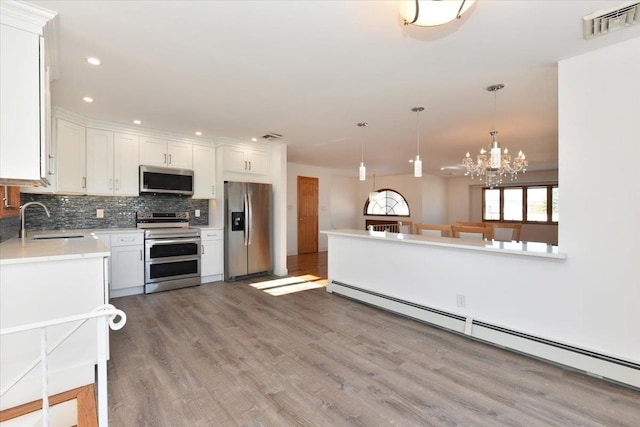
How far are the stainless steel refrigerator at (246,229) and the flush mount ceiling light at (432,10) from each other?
402 centimetres

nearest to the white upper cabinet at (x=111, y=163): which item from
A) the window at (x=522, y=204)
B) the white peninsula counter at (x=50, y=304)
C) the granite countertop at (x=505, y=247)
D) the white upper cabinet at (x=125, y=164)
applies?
the white upper cabinet at (x=125, y=164)

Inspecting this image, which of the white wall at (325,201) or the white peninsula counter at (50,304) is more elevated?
the white wall at (325,201)

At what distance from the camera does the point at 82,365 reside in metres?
2.13

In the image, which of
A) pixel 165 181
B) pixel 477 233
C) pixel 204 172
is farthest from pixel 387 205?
pixel 165 181

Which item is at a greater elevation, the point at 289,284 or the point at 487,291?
the point at 487,291

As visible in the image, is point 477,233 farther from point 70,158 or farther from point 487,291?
point 70,158

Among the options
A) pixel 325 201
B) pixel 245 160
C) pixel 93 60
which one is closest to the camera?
pixel 93 60

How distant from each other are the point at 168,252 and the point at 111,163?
4.85 feet

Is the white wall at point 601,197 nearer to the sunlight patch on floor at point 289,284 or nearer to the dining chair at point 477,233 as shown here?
the dining chair at point 477,233

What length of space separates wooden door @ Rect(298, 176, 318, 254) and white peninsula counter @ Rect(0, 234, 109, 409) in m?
5.79

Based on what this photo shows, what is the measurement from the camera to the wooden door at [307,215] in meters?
7.92

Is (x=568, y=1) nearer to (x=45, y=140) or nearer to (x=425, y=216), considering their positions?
(x=45, y=140)

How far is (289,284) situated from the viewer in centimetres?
482

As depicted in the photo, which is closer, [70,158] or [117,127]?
[70,158]
